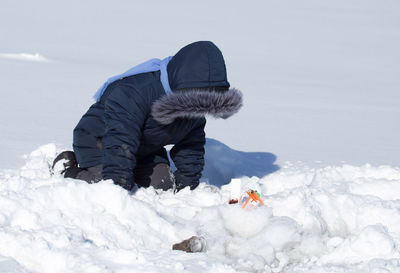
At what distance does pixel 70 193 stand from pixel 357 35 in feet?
36.1

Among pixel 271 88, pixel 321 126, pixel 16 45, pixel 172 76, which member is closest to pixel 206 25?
pixel 16 45

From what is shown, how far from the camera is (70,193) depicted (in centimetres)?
252

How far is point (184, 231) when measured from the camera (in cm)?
254

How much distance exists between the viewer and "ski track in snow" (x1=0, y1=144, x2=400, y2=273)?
215 cm

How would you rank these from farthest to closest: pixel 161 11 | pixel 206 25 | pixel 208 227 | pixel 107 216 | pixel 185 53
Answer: pixel 161 11, pixel 206 25, pixel 185 53, pixel 208 227, pixel 107 216

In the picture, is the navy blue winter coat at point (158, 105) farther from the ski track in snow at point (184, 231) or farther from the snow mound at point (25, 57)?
the snow mound at point (25, 57)

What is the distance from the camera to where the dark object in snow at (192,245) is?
2.38 metres

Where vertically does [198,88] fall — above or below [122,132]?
above

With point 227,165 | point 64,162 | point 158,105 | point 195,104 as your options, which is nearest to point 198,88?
point 195,104

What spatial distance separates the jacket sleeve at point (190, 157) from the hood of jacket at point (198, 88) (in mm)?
551

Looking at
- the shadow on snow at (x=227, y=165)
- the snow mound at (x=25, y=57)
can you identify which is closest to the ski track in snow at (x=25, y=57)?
the snow mound at (x=25, y=57)

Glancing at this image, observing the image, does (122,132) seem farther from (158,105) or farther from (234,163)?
(234,163)

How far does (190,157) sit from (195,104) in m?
0.74

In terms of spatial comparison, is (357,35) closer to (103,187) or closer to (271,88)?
(271,88)
